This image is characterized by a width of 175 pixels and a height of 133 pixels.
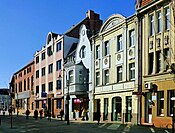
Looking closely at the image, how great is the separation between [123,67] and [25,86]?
50.5 metres

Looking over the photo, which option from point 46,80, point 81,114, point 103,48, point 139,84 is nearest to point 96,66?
point 103,48

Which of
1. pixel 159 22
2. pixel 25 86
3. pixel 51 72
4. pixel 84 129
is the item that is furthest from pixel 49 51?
pixel 84 129

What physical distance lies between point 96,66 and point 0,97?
85.1 meters

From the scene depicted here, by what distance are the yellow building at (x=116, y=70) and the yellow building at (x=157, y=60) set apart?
57.9 inches

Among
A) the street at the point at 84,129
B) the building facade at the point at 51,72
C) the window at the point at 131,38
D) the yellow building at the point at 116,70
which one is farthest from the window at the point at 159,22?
the building facade at the point at 51,72

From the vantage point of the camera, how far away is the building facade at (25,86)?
7819 cm

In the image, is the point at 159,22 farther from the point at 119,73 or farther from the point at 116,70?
the point at 116,70

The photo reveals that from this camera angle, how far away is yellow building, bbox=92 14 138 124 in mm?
35781

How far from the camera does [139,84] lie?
33969 millimetres

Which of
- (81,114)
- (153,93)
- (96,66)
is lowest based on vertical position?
(81,114)

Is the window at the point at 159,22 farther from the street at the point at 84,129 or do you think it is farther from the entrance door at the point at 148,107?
the street at the point at 84,129

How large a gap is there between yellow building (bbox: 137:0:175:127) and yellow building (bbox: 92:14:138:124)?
1471mm

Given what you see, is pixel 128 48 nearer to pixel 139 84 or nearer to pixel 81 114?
pixel 139 84

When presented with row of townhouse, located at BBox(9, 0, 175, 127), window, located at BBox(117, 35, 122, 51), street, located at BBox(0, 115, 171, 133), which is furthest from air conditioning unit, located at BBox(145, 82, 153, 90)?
window, located at BBox(117, 35, 122, 51)
